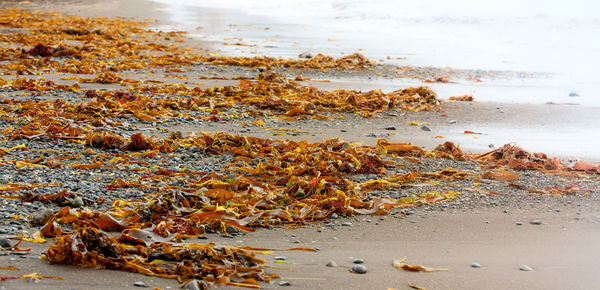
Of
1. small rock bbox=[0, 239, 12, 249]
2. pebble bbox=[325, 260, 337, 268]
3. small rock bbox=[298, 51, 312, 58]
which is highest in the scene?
small rock bbox=[298, 51, 312, 58]

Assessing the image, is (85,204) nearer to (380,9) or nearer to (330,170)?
(330,170)

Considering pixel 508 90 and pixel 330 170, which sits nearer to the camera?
pixel 330 170

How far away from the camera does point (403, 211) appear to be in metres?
4.29

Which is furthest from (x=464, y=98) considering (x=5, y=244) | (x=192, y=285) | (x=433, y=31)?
(x=433, y=31)

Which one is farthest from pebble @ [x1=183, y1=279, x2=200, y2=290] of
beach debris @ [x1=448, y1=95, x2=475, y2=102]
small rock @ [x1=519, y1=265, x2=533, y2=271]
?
beach debris @ [x1=448, y1=95, x2=475, y2=102]

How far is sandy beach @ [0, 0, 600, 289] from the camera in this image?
3129 mm

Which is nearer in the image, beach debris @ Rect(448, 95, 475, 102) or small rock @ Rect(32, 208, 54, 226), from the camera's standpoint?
small rock @ Rect(32, 208, 54, 226)

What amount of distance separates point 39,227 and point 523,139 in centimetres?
577

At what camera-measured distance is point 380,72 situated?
12094 mm

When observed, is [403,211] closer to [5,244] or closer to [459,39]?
[5,244]

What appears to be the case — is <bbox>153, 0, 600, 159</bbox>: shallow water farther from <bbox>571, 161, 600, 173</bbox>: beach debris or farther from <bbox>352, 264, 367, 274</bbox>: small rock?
<bbox>352, 264, 367, 274</bbox>: small rock

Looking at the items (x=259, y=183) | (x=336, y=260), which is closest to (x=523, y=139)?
(x=259, y=183)

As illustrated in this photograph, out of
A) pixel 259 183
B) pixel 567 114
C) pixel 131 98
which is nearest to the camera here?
pixel 259 183

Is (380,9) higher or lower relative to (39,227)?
higher
